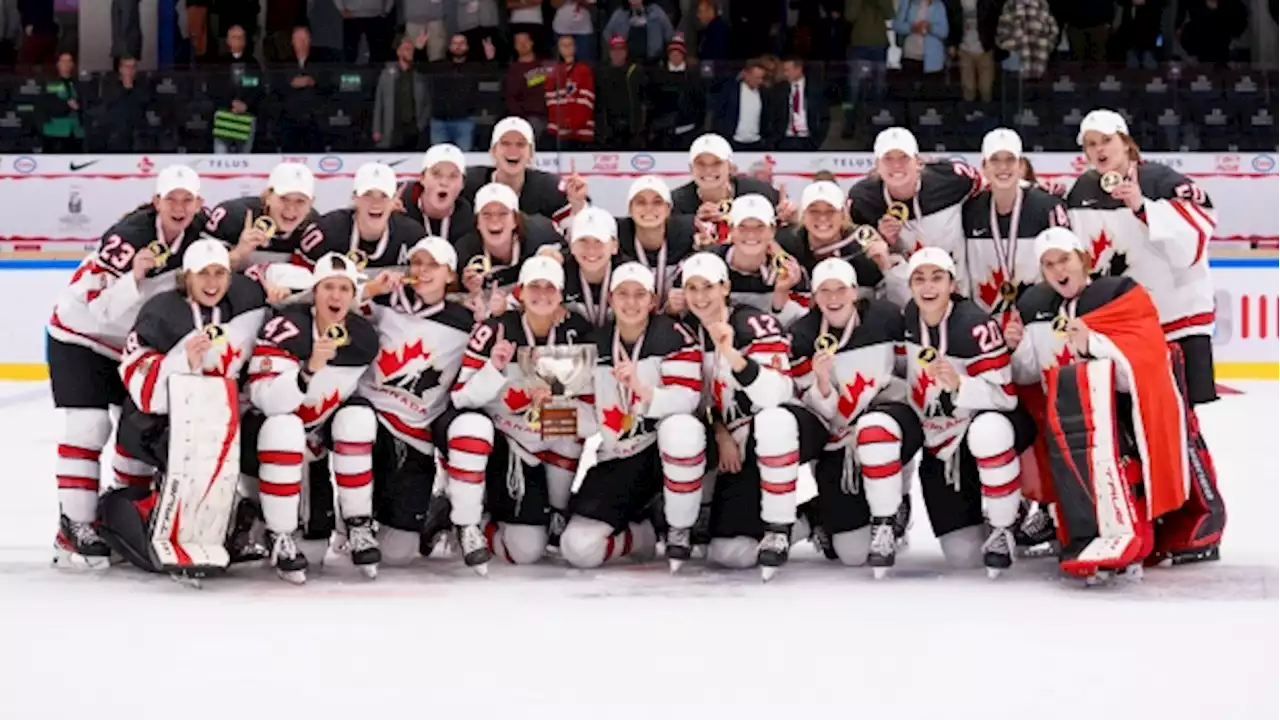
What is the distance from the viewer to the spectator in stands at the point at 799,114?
11.9m

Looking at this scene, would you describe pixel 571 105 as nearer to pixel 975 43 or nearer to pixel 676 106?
pixel 676 106

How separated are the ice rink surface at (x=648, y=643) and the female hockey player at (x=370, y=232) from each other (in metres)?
0.90

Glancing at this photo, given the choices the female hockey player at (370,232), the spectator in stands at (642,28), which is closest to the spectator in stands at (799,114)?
the spectator in stands at (642,28)

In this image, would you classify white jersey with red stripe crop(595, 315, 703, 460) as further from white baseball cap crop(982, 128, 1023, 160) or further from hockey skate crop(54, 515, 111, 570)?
hockey skate crop(54, 515, 111, 570)

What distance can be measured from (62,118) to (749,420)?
7467mm

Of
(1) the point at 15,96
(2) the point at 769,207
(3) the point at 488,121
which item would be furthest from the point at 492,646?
(1) the point at 15,96

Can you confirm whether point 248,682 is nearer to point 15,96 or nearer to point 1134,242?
point 1134,242

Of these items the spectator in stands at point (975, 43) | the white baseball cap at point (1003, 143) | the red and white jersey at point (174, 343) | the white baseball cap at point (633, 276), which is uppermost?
the spectator in stands at point (975, 43)

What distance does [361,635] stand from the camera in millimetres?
4969

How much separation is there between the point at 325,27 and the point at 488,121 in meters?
1.98

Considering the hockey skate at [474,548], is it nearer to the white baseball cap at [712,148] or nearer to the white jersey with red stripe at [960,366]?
the white jersey with red stripe at [960,366]

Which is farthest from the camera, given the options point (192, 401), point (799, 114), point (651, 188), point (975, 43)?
point (975, 43)

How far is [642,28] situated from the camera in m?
13.1

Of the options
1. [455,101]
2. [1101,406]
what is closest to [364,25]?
[455,101]
